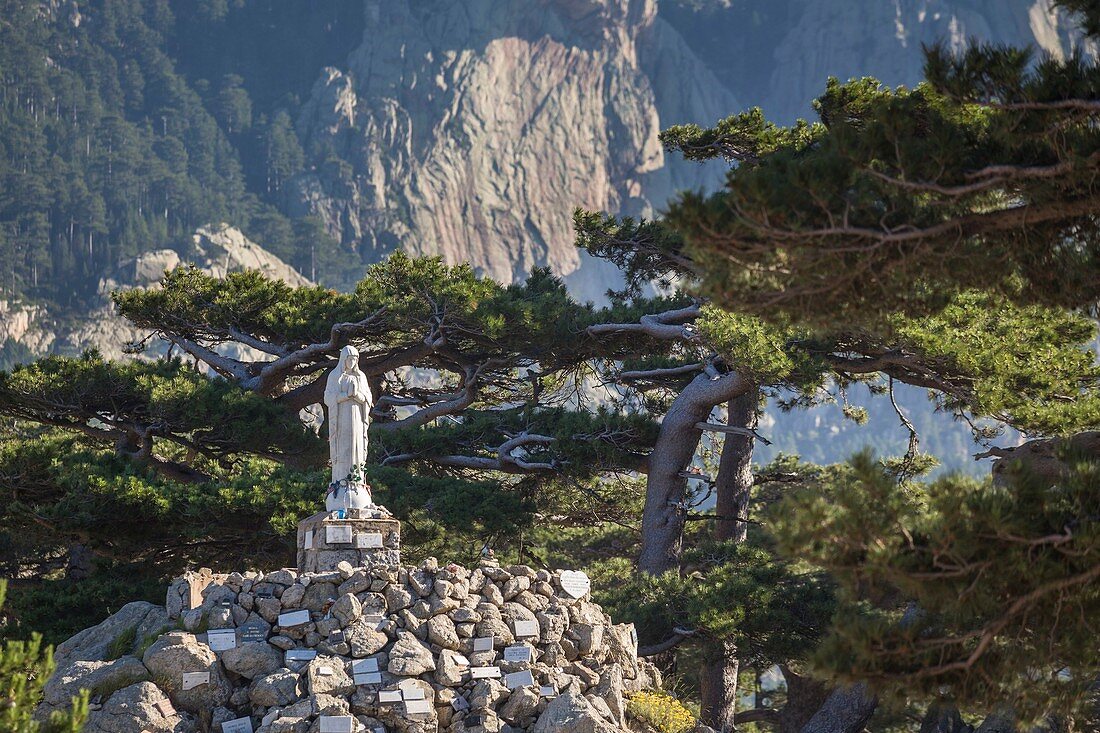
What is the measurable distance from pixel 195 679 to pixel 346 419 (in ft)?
11.2

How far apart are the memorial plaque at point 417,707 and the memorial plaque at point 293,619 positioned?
1.34 m

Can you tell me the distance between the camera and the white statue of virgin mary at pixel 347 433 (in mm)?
13281

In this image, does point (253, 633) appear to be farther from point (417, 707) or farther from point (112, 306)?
point (112, 306)

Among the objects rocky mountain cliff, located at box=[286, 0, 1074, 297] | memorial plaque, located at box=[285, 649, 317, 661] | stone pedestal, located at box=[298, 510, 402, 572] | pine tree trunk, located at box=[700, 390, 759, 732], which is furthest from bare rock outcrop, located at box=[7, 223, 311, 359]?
memorial plaque, located at box=[285, 649, 317, 661]

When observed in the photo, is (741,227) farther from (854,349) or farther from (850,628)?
(854,349)

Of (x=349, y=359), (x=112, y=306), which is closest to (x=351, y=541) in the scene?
(x=349, y=359)

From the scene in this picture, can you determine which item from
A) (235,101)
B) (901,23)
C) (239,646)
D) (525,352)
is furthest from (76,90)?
(239,646)

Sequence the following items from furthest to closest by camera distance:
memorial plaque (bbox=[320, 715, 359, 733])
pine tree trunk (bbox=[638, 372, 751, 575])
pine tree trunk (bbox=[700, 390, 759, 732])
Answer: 1. pine tree trunk (bbox=[700, 390, 759, 732])
2. pine tree trunk (bbox=[638, 372, 751, 575])
3. memorial plaque (bbox=[320, 715, 359, 733])

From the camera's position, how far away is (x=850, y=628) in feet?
23.2

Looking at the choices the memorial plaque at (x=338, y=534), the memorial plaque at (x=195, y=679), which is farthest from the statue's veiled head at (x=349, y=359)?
the memorial plaque at (x=195, y=679)

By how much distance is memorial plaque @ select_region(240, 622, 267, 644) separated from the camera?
39.0 feet

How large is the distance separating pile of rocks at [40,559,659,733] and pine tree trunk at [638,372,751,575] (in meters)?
5.45

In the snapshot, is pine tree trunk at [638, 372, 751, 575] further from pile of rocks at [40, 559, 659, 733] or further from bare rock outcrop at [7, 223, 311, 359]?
bare rock outcrop at [7, 223, 311, 359]

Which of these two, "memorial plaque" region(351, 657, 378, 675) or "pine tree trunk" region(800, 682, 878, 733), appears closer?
"memorial plaque" region(351, 657, 378, 675)
